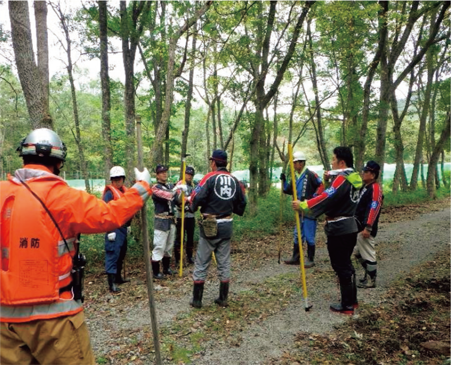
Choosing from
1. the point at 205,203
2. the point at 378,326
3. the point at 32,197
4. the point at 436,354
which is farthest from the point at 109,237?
the point at 436,354

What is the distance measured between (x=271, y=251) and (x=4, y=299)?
312 inches

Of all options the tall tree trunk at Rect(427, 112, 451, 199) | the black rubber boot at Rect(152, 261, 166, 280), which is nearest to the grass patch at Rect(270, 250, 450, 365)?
the black rubber boot at Rect(152, 261, 166, 280)

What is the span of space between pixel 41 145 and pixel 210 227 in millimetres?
3360

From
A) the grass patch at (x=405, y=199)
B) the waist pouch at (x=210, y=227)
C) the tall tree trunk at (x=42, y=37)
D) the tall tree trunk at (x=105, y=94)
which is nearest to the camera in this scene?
the waist pouch at (x=210, y=227)

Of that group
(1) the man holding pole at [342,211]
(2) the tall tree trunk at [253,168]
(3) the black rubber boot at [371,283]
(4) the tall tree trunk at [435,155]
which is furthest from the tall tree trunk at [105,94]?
(4) the tall tree trunk at [435,155]

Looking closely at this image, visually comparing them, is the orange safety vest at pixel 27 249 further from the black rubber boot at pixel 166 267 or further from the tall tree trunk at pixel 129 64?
the tall tree trunk at pixel 129 64

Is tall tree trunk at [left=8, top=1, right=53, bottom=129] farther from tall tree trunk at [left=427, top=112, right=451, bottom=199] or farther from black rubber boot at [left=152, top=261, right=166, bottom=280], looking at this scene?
tall tree trunk at [left=427, top=112, right=451, bottom=199]

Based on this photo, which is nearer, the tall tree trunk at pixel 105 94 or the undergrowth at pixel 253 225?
the undergrowth at pixel 253 225

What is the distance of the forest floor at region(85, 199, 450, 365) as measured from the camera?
406cm

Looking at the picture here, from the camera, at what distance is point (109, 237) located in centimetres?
620

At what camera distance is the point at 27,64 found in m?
6.03

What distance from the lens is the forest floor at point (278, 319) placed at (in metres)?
4.06

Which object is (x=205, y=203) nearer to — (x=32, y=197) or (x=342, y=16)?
(x=32, y=197)

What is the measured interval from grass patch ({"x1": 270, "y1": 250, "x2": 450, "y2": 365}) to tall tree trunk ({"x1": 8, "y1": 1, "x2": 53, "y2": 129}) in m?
5.97
